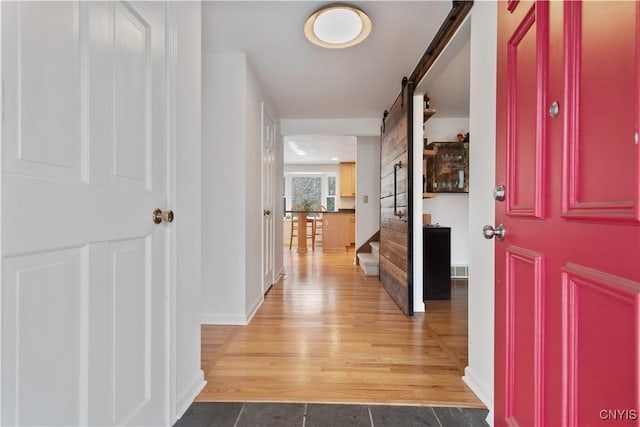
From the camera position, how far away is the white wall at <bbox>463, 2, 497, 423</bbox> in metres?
1.41

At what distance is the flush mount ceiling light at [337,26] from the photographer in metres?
1.91

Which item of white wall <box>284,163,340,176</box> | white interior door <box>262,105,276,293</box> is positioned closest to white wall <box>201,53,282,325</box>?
white interior door <box>262,105,276,293</box>

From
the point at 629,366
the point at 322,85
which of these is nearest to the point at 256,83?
the point at 322,85

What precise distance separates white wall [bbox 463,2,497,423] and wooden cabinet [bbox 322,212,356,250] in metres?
5.70

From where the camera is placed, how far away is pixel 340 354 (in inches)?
76.9

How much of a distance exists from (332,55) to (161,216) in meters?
1.96

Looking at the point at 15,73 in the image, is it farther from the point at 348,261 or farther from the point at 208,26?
the point at 348,261

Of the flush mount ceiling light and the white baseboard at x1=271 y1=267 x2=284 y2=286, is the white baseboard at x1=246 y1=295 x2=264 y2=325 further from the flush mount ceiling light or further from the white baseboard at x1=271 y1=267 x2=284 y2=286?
the flush mount ceiling light

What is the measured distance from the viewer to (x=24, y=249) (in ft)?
2.20

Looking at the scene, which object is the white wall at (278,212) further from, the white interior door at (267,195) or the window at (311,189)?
the window at (311,189)

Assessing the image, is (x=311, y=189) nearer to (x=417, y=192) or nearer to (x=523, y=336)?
(x=417, y=192)

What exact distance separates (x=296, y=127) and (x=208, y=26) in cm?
227

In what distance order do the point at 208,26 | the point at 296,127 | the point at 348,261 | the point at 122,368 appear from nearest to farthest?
the point at 122,368 < the point at 208,26 < the point at 296,127 < the point at 348,261

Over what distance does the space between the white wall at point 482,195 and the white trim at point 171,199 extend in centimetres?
133
